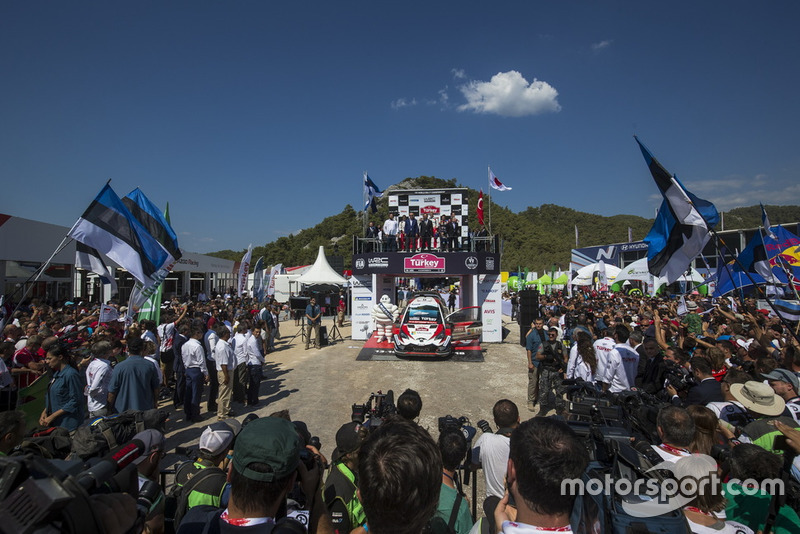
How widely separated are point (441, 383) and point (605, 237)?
73.0 meters

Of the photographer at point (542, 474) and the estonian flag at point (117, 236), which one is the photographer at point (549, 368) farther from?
the estonian flag at point (117, 236)

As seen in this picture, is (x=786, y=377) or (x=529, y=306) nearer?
(x=786, y=377)

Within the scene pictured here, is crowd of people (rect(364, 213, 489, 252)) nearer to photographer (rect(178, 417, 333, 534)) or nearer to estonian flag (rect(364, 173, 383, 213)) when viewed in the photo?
estonian flag (rect(364, 173, 383, 213))

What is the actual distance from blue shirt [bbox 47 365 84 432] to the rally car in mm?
8338

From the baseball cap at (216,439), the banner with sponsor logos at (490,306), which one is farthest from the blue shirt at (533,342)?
the banner with sponsor logos at (490,306)

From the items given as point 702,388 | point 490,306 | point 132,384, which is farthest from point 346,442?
point 490,306

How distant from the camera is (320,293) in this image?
22.8 meters

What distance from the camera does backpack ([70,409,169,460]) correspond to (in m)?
2.67

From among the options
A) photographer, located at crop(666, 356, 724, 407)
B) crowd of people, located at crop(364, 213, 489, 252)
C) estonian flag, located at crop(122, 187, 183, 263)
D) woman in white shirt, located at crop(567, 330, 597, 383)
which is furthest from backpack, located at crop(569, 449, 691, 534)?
crowd of people, located at crop(364, 213, 489, 252)

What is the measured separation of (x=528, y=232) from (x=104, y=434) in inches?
2840

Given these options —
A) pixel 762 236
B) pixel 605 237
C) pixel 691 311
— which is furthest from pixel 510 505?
pixel 605 237

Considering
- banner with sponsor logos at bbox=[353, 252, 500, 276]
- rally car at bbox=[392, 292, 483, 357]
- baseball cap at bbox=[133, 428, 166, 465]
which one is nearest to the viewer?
baseball cap at bbox=[133, 428, 166, 465]

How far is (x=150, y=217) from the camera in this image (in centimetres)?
796

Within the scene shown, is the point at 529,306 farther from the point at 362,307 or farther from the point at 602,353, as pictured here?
the point at 602,353
